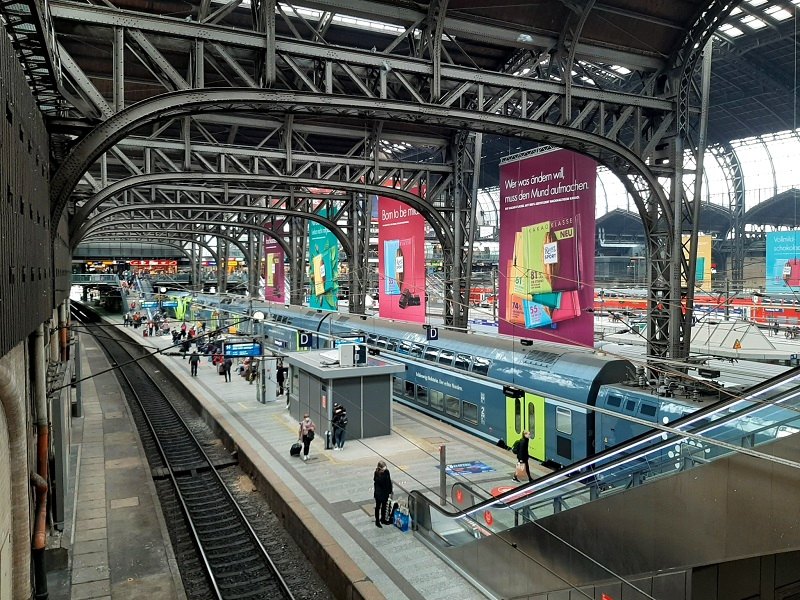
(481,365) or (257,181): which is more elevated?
(257,181)

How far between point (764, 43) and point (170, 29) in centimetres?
2692

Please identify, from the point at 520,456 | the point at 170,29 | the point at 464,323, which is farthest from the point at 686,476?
the point at 464,323

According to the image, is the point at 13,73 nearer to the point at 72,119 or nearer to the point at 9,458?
the point at 72,119

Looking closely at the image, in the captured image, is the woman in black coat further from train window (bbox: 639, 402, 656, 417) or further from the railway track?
train window (bbox: 639, 402, 656, 417)

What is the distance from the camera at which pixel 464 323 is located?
19.6 metres

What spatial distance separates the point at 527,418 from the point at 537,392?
5.67m

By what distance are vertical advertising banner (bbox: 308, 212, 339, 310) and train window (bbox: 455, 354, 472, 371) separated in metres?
9.01

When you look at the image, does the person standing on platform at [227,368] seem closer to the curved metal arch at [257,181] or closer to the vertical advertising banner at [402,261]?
the curved metal arch at [257,181]

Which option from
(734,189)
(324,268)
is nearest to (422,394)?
(324,268)

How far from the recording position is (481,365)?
1677 cm

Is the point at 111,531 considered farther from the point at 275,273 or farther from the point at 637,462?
the point at 275,273

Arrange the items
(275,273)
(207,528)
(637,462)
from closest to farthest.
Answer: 1. (637,462)
2. (207,528)
3. (275,273)

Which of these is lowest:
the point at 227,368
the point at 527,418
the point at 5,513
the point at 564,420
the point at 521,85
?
the point at 227,368

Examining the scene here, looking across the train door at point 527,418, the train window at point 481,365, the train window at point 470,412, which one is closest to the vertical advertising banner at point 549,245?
the train door at point 527,418
